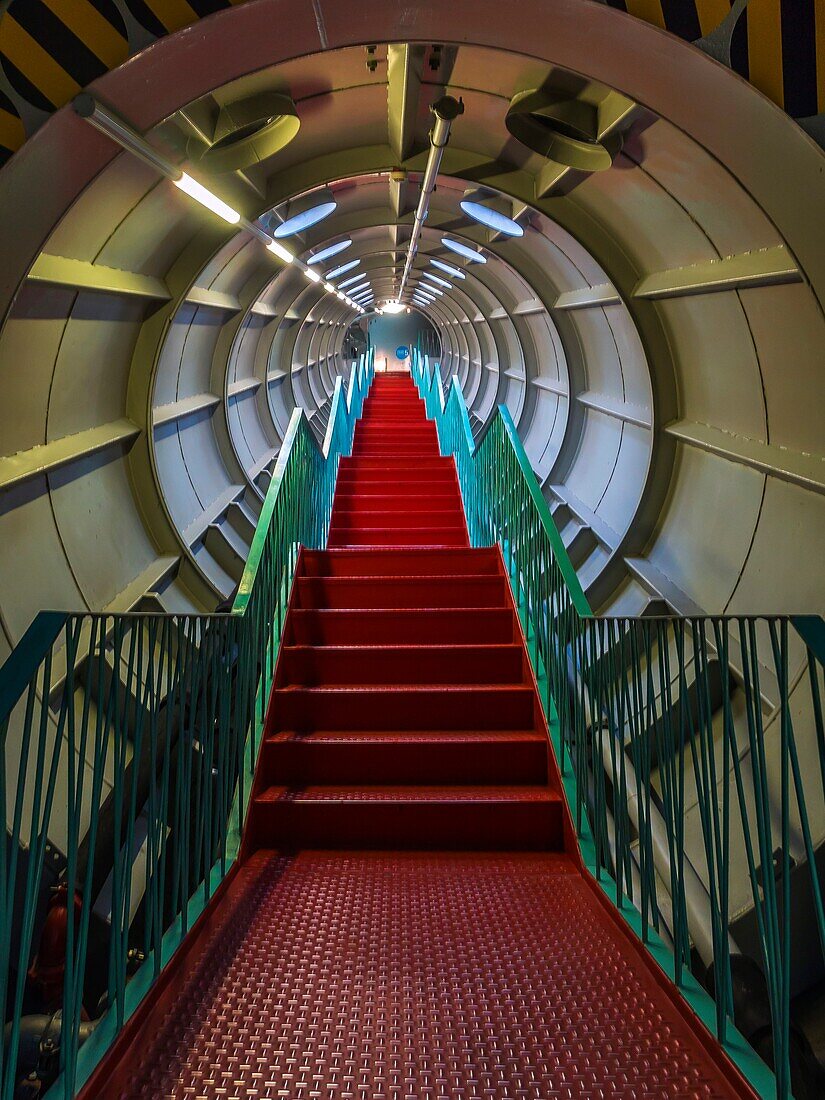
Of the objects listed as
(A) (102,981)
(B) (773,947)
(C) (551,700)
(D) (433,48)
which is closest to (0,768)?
(B) (773,947)

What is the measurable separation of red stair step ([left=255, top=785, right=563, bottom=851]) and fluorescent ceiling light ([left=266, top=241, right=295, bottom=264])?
169 inches

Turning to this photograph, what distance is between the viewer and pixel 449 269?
11.0 m

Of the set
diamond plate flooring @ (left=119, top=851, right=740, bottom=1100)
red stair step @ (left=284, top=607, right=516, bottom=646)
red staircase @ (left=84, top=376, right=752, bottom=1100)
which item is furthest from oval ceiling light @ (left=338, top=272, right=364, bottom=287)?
diamond plate flooring @ (left=119, top=851, right=740, bottom=1100)

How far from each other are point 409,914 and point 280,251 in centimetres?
532

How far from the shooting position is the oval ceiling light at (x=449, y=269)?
10.6 meters

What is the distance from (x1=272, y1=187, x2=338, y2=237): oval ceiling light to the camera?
245 inches

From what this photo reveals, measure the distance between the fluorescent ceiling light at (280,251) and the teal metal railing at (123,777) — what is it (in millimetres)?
1456

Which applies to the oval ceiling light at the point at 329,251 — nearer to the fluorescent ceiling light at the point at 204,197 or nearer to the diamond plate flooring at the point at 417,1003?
the fluorescent ceiling light at the point at 204,197

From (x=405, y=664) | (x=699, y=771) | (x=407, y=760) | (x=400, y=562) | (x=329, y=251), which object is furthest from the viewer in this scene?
(x=329, y=251)

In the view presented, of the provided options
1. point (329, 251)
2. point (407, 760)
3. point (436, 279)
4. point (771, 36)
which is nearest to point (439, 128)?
point (771, 36)

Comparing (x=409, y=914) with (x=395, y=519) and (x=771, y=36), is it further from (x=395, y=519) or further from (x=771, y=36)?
(x=395, y=519)

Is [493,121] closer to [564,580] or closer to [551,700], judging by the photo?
[564,580]

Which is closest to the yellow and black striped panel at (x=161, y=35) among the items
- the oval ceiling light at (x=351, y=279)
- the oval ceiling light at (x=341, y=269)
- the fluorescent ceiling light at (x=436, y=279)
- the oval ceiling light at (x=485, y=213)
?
the oval ceiling light at (x=485, y=213)

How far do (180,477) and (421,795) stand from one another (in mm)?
4039
